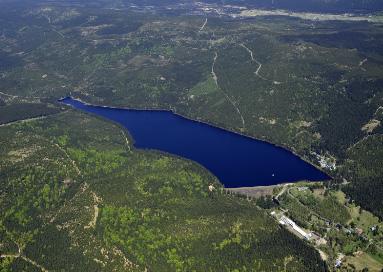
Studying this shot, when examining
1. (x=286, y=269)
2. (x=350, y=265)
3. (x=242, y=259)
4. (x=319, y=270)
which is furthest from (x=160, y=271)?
(x=350, y=265)

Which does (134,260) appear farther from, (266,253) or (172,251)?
(266,253)

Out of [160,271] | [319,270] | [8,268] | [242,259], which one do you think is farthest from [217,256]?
[8,268]

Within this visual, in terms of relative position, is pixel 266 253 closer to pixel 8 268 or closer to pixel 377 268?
pixel 377 268

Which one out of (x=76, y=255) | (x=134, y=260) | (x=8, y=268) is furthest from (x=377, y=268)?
(x=8, y=268)

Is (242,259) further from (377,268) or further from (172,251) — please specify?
(377,268)

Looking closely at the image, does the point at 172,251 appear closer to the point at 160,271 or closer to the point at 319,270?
the point at 160,271
